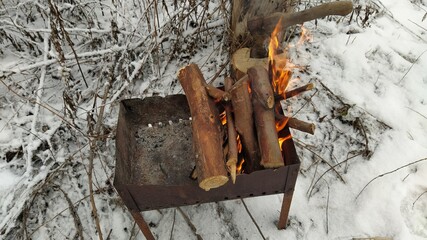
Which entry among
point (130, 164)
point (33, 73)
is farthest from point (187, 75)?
point (33, 73)

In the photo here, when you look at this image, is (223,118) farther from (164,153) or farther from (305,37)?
(305,37)

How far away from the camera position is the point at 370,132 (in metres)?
2.48

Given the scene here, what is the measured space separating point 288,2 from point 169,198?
4.96 feet

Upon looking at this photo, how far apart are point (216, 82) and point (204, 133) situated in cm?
132

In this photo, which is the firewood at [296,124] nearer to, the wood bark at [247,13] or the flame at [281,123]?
the flame at [281,123]

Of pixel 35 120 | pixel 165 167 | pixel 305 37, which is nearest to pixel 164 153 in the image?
pixel 165 167

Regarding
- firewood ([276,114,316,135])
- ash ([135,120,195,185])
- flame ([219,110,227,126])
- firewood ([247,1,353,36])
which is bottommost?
ash ([135,120,195,185])

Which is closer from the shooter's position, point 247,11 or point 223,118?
point 223,118

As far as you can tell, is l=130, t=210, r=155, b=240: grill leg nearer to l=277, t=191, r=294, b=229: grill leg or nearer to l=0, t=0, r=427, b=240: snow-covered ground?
l=0, t=0, r=427, b=240: snow-covered ground

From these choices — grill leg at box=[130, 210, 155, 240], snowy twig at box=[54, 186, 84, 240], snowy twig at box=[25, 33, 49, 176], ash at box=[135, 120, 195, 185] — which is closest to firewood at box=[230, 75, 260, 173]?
ash at box=[135, 120, 195, 185]

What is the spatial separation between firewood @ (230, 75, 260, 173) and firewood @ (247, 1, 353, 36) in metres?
0.31

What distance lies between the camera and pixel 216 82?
284cm

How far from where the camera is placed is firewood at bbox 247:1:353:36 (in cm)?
156

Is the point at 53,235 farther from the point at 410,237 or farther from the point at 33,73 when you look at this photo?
the point at 410,237
